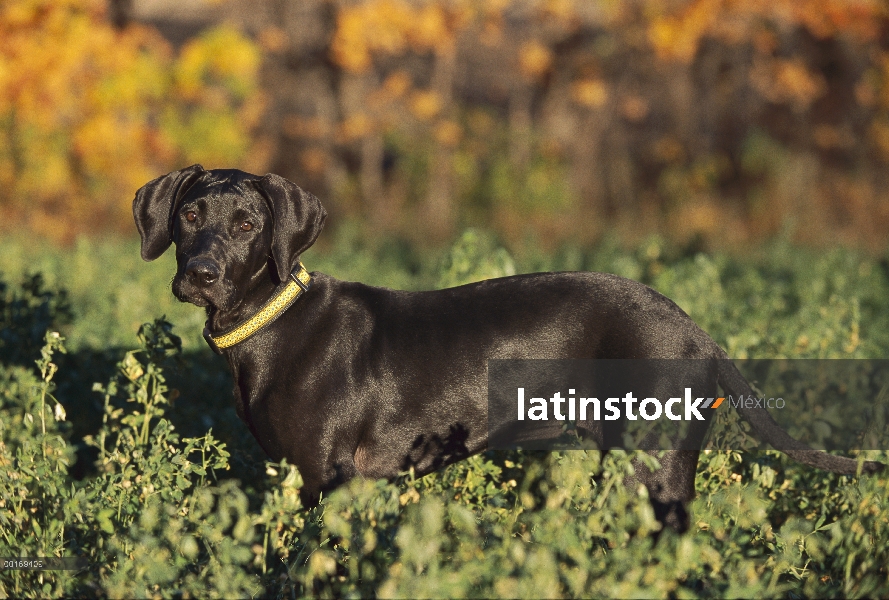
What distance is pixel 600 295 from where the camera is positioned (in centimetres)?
387

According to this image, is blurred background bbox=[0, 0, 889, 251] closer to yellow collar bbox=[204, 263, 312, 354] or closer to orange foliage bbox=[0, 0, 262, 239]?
orange foliage bbox=[0, 0, 262, 239]

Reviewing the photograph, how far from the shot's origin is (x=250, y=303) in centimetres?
392

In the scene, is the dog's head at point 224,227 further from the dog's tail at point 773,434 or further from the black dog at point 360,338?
the dog's tail at point 773,434

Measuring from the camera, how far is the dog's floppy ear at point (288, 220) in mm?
3828

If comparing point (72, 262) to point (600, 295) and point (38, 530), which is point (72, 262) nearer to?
point (38, 530)

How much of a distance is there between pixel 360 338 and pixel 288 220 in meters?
0.56

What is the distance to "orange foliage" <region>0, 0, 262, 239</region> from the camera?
41.9ft

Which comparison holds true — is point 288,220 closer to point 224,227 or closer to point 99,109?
point 224,227

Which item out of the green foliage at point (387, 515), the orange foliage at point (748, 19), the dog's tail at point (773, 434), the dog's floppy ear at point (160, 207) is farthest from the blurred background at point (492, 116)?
the dog's tail at point (773, 434)

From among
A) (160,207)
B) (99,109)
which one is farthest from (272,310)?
(99,109)

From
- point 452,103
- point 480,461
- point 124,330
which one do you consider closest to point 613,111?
point 452,103

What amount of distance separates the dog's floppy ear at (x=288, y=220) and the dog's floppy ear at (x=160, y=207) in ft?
1.20

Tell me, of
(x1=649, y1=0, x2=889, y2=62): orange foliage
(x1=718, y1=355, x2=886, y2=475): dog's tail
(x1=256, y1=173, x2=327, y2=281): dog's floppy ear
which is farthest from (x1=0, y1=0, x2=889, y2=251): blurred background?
(x1=718, y1=355, x2=886, y2=475): dog's tail

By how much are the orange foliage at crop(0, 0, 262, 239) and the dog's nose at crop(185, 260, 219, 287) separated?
10.0 m
